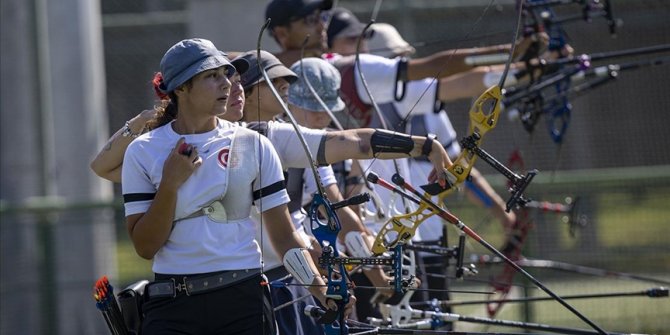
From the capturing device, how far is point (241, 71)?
4629mm

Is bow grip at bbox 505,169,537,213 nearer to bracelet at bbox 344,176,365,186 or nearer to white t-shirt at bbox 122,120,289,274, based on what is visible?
white t-shirt at bbox 122,120,289,274

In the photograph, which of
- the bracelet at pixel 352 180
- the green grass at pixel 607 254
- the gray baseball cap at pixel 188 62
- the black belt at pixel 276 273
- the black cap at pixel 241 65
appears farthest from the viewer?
the green grass at pixel 607 254

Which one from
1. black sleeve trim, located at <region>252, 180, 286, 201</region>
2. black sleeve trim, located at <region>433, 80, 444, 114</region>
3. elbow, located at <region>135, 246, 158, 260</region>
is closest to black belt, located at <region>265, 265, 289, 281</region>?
black sleeve trim, located at <region>252, 180, 286, 201</region>

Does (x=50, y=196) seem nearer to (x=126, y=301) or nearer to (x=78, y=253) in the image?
(x=78, y=253)

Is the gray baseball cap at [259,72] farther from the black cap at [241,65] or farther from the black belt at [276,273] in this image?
the black belt at [276,273]

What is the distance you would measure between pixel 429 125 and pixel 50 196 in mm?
3814

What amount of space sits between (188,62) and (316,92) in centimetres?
123

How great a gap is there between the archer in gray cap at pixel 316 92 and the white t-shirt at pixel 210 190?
3.79 feet

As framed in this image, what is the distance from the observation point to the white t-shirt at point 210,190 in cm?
413

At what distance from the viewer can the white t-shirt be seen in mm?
4129

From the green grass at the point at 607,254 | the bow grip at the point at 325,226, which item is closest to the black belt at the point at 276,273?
the bow grip at the point at 325,226

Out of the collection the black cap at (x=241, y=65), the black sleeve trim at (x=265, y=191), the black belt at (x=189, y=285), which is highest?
the black cap at (x=241, y=65)

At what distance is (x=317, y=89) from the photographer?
5.40 m

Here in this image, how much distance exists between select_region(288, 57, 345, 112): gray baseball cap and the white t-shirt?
3.79ft
